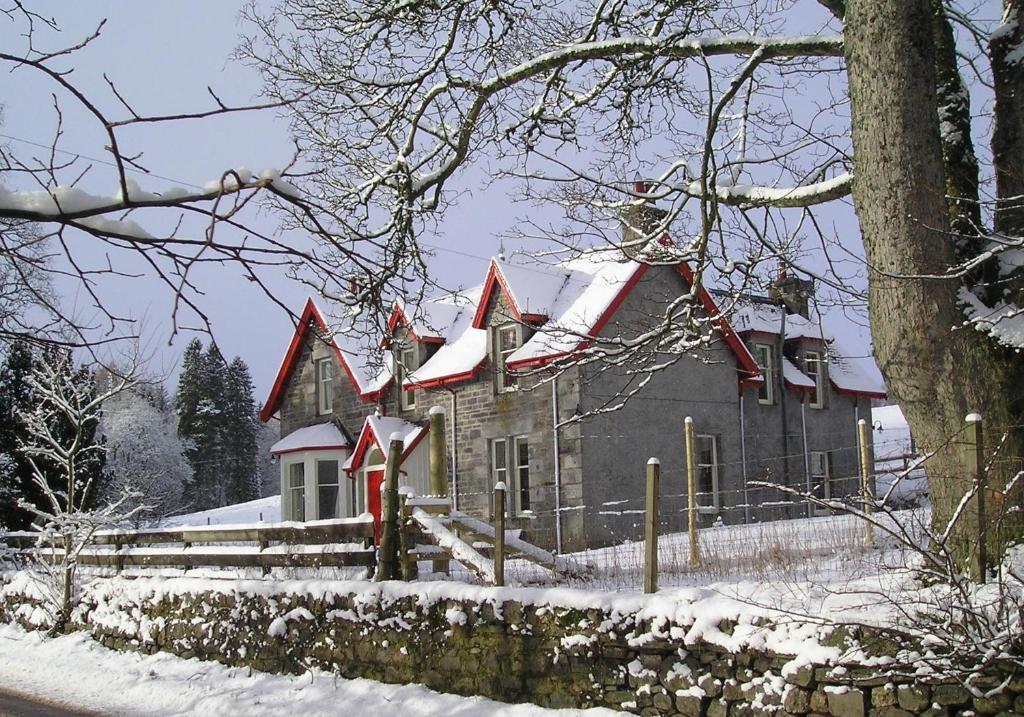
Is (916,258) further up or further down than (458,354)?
further down

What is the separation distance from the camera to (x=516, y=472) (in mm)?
22172

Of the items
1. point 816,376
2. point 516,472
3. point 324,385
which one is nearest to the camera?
point 516,472

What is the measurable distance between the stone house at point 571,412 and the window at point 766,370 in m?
0.04

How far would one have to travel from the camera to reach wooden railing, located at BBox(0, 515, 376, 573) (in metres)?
10.7

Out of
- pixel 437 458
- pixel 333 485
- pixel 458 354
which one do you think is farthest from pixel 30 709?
pixel 333 485

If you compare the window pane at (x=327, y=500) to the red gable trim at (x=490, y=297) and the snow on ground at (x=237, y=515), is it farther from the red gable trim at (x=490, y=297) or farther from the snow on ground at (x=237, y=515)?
the snow on ground at (x=237, y=515)

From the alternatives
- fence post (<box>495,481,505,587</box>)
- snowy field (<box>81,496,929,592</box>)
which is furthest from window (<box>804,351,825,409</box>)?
fence post (<box>495,481,505,587</box>)

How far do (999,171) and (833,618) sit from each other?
387cm

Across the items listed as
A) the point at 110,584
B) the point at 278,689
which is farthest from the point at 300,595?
the point at 110,584

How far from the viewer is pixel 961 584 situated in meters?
5.48

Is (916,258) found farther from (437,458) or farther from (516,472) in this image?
(516,472)

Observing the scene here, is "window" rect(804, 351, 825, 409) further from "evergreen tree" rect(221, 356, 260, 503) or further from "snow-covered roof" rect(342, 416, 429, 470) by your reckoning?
"evergreen tree" rect(221, 356, 260, 503)

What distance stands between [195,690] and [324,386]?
18439 millimetres

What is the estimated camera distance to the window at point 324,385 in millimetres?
28048
